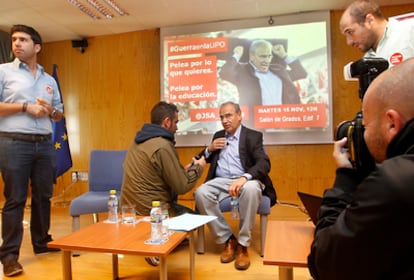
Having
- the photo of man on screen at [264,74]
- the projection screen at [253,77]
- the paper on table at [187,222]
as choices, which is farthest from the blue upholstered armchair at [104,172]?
the photo of man on screen at [264,74]

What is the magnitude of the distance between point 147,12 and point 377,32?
268cm

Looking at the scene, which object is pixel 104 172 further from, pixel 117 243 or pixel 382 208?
pixel 382 208

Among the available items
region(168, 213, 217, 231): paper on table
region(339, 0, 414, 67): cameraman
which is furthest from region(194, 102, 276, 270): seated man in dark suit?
region(339, 0, 414, 67): cameraman

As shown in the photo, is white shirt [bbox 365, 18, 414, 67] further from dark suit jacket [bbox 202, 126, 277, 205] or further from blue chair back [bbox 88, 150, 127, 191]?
blue chair back [bbox 88, 150, 127, 191]

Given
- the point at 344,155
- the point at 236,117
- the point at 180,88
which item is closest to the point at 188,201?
the point at 180,88

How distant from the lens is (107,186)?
9.11 feet

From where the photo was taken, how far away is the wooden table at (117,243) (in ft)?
4.32

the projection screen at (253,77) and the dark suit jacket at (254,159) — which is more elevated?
the projection screen at (253,77)

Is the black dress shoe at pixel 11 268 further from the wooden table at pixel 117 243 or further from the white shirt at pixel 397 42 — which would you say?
the white shirt at pixel 397 42

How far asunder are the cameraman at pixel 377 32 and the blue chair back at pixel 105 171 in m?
2.13

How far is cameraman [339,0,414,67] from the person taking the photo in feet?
4.97

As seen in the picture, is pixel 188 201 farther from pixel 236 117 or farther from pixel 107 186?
pixel 236 117

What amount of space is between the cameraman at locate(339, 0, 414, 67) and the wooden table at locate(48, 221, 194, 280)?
137cm

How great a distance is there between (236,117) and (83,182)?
287cm
